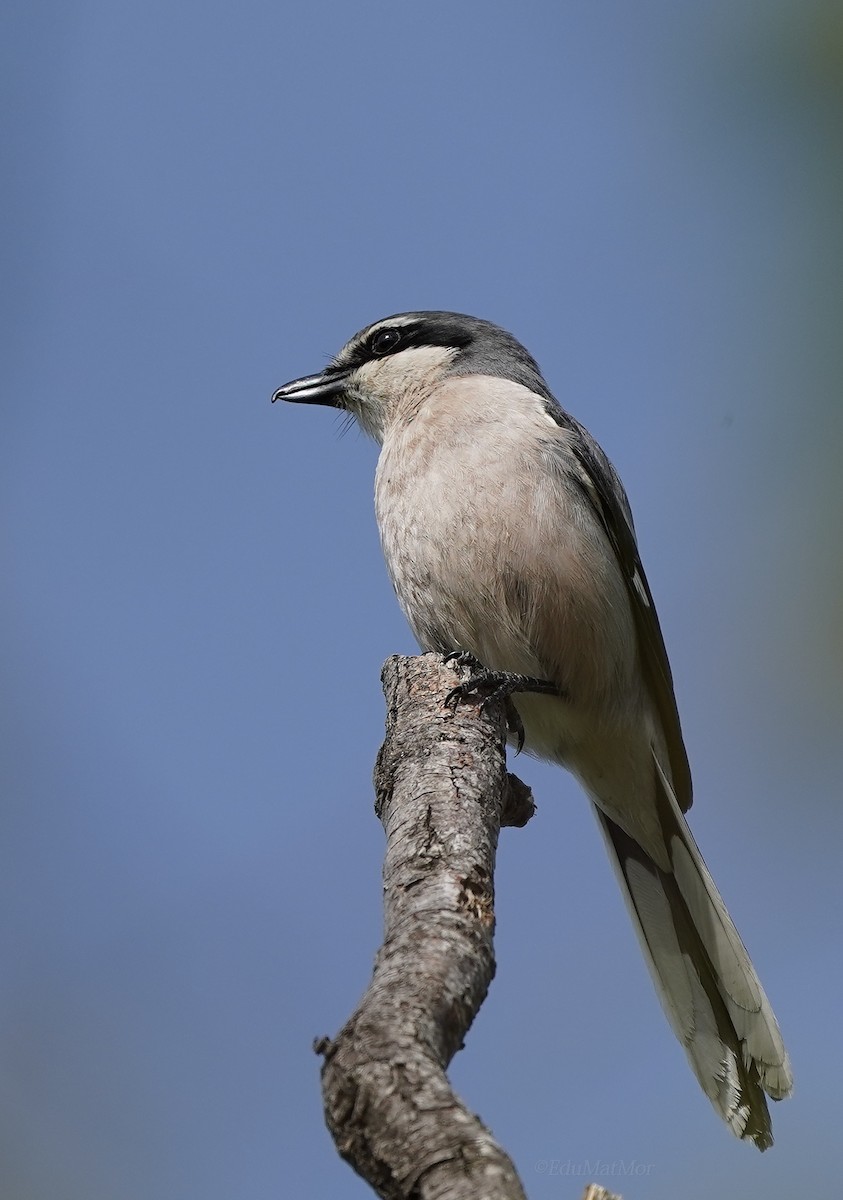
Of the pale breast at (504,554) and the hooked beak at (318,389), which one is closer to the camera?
the pale breast at (504,554)

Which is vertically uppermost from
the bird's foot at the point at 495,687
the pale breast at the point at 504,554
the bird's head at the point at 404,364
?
the bird's head at the point at 404,364

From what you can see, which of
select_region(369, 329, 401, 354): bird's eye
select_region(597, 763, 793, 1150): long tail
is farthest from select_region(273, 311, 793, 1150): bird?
select_region(369, 329, 401, 354): bird's eye

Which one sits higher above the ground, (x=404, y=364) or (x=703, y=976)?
(x=404, y=364)

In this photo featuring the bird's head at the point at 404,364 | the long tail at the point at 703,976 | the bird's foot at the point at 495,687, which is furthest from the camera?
the bird's head at the point at 404,364

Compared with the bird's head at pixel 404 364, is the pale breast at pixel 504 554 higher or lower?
lower

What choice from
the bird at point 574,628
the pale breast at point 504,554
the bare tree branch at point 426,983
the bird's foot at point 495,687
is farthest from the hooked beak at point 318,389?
the bare tree branch at point 426,983

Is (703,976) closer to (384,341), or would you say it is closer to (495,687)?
(495,687)

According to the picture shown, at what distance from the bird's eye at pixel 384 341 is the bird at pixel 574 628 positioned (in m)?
0.90

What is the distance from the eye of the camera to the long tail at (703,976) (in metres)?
4.26

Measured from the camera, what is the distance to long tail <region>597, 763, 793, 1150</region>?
4.26 metres

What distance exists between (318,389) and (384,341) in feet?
1.51

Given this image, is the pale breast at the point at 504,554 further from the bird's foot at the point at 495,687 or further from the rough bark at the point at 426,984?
the rough bark at the point at 426,984

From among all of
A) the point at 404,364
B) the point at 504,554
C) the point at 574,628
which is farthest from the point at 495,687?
the point at 404,364

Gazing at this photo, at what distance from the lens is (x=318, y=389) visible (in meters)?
6.88
